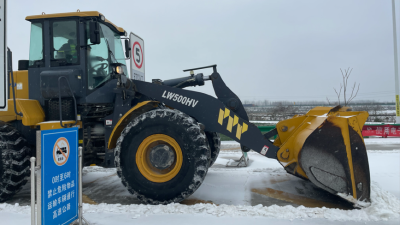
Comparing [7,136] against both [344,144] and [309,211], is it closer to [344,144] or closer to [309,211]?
[309,211]

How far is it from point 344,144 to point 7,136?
4861mm

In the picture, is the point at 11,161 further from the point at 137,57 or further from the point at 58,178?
the point at 137,57

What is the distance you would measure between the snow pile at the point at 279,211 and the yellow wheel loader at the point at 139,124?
217 millimetres

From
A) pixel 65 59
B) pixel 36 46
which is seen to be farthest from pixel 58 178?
pixel 36 46

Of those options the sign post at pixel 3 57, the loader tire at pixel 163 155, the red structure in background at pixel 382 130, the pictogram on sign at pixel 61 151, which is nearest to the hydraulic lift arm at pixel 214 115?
the loader tire at pixel 163 155

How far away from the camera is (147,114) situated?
13.1 feet

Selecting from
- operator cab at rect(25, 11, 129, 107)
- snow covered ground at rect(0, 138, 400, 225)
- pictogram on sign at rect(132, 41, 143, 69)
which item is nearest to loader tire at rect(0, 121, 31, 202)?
snow covered ground at rect(0, 138, 400, 225)

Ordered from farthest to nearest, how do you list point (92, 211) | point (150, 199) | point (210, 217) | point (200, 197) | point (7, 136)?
point (200, 197)
point (7, 136)
point (150, 199)
point (92, 211)
point (210, 217)

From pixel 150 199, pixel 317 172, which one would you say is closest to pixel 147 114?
pixel 150 199

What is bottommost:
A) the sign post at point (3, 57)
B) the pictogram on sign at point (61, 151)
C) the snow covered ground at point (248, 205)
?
the snow covered ground at point (248, 205)

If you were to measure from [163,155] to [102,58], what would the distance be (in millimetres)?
2189

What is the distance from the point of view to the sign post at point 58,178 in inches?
98.6

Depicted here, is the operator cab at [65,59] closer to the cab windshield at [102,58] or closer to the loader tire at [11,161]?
the cab windshield at [102,58]

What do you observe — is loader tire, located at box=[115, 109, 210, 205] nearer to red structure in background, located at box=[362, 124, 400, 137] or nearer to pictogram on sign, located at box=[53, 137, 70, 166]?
pictogram on sign, located at box=[53, 137, 70, 166]
